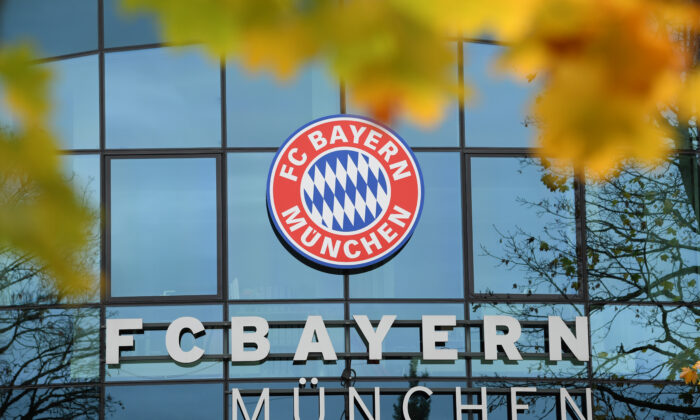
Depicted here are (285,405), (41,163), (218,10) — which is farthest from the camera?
(285,405)

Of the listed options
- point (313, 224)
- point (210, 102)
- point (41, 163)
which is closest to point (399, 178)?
point (313, 224)

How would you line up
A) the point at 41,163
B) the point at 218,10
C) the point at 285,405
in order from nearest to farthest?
1. the point at 218,10
2. the point at 41,163
3. the point at 285,405

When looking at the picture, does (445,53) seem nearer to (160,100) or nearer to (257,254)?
(257,254)

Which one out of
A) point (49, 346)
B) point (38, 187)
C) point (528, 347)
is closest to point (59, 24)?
point (49, 346)

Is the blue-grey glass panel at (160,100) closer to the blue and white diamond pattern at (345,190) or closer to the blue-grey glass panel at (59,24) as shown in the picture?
the blue-grey glass panel at (59,24)

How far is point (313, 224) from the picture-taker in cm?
1121

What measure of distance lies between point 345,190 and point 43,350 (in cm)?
339

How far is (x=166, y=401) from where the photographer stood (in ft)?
35.9

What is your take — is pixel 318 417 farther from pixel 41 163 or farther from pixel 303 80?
pixel 41 163

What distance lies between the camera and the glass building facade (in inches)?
432

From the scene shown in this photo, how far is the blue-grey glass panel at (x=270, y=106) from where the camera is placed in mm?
11383

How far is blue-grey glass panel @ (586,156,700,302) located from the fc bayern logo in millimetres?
1939

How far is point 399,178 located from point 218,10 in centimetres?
895

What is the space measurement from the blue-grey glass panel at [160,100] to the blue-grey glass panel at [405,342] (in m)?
2.37
